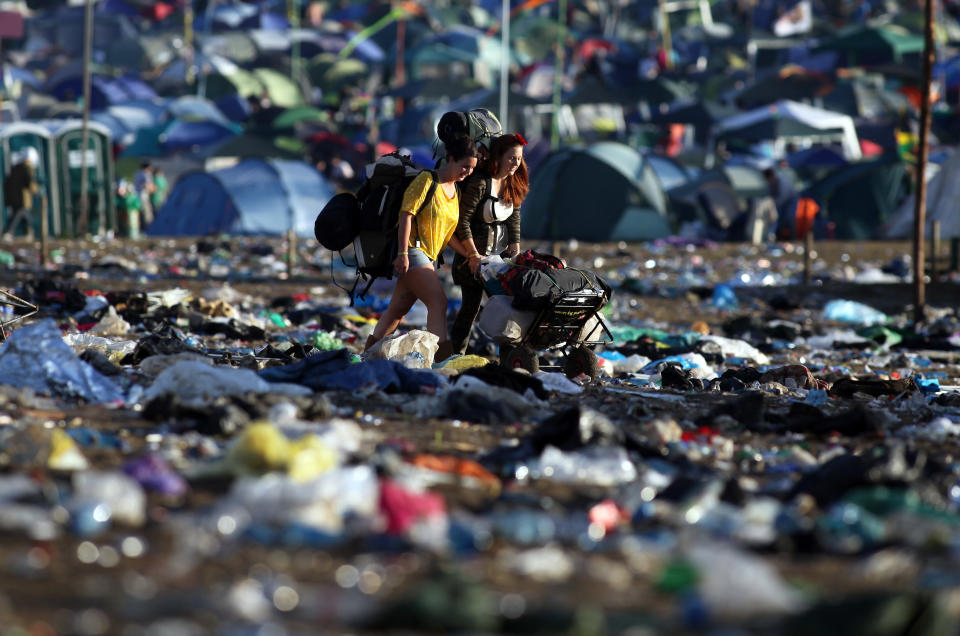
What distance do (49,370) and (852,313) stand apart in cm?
1019

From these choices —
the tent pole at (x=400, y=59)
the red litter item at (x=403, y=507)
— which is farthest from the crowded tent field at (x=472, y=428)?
the tent pole at (x=400, y=59)

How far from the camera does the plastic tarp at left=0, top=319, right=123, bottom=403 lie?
6312 mm

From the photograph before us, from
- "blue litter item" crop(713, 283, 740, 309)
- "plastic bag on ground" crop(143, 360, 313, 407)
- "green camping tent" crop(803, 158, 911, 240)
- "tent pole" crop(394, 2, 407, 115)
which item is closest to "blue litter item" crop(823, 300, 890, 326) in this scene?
"blue litter item" crop(713, 283, 740, 309)

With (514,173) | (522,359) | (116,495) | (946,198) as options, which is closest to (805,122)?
(946,198)

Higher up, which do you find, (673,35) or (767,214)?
(673,35)

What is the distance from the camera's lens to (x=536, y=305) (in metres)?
7.49

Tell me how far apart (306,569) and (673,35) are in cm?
4692

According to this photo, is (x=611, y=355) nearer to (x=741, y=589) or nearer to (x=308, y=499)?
(x=308, y=499)

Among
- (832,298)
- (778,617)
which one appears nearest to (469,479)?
(778,617)

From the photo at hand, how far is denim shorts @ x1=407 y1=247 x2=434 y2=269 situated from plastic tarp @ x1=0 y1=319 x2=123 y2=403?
184cm

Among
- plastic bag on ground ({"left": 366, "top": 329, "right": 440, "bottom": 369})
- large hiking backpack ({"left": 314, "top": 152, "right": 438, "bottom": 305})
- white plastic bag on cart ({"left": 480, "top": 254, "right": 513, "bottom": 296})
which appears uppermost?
large hiking backpack ({"left": 314, "top": 152, "right": 438, "bottom": 305})

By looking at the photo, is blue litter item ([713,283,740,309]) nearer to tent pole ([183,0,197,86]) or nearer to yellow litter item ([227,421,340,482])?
yellow litter item ([227,421,340,482])

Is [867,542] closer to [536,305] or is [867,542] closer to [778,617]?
[778,617]

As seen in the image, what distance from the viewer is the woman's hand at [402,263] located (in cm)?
737
